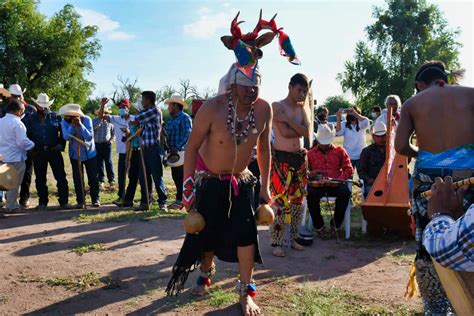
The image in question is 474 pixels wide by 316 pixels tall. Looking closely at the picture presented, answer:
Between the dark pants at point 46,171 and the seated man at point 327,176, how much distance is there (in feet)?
15.1

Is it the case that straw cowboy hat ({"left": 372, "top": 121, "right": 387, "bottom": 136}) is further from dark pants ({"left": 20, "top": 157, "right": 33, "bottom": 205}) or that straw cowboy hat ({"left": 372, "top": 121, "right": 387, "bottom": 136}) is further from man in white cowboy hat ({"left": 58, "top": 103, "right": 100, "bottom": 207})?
dark pants ({"left": 20, "top": 157, "right": 33, "bottom": 205})

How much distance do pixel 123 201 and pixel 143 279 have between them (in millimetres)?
4235

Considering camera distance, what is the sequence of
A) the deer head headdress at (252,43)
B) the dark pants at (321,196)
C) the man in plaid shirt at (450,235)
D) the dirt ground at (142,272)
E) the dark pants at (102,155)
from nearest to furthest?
the man in plaid shirt at (450,235) < the deer head headdress at (252,43) < the dirt ground at (142,272) < the dark pants at (321,196) < the dark pants at (102,155)

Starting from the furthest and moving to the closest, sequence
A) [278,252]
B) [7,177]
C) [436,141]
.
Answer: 1. [7,177]
2. [278,252]
3. [436,141]

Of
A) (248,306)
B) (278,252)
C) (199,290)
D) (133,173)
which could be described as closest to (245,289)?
(248,306)

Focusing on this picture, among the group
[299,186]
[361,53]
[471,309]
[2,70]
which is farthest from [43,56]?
[471,309]

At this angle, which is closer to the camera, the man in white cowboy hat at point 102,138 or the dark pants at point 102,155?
the man in white cowboy hat at point 102,138

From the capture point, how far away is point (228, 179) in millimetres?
3662

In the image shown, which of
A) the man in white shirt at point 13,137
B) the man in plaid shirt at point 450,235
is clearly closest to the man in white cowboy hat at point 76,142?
the man in white shirt at point 13,137

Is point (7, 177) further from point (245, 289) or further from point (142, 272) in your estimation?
point (245, 289)

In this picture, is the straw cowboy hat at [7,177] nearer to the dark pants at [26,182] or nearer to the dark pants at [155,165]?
the dark pants at [26,182]

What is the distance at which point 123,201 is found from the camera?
831cm

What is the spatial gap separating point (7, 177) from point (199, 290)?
4.52 m

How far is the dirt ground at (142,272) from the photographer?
12.1 feet
